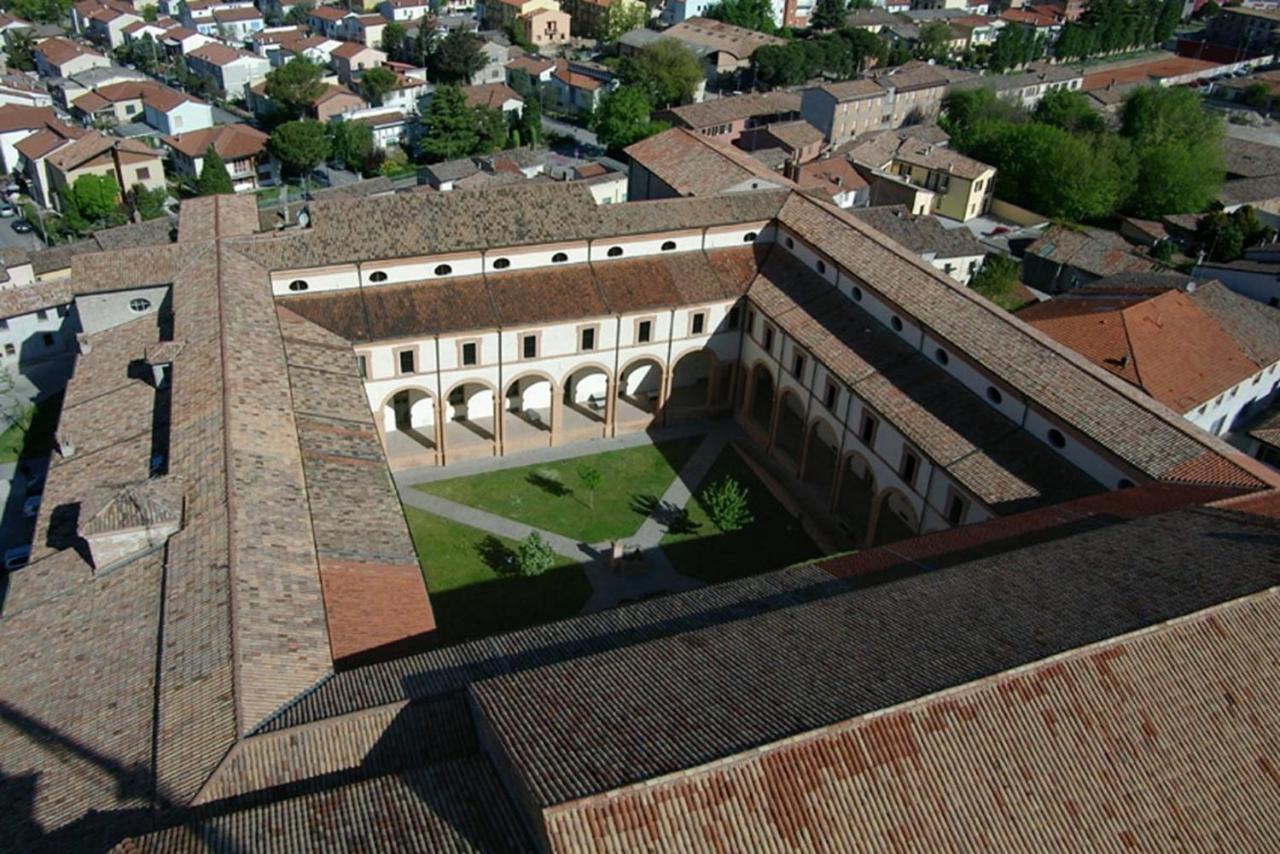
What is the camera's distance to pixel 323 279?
4288cm

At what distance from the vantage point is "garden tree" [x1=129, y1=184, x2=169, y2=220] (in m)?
79.2

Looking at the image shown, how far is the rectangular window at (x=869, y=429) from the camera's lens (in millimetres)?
40500

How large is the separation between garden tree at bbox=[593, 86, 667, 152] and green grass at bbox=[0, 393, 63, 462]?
54.0 m

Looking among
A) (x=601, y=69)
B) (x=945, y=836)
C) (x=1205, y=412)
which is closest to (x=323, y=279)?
(x=945, y=836)

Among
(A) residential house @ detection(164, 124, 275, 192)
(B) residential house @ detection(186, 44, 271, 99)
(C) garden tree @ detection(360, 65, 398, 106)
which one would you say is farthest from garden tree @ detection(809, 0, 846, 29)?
(A) residential house @ detection(164, 124, 275, 192)

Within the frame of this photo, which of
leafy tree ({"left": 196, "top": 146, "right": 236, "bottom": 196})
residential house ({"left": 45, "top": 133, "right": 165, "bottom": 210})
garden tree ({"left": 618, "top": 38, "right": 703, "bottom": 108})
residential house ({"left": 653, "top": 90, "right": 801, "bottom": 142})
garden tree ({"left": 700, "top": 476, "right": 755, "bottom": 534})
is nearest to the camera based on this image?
garden tree ({"left": 700, "top": 476, "right": 755, "bottom": 534})

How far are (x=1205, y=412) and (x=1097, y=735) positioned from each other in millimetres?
32808

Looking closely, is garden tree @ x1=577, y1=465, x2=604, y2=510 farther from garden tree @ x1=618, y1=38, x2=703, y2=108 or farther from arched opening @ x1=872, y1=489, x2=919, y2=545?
garden tree @ x1=618, y1=38, x2=703, y2=108

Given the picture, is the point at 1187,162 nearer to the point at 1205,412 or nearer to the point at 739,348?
the point at 1205,412

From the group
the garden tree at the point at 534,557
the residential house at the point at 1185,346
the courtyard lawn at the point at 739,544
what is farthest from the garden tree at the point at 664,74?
the garden tree at the point at 534,557

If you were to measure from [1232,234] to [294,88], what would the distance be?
3264 inches

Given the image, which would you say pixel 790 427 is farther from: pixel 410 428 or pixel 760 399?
pixel 410 428

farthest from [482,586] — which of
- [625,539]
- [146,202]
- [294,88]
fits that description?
[294,88]

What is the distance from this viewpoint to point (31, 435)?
157 ft
